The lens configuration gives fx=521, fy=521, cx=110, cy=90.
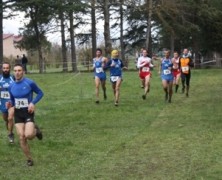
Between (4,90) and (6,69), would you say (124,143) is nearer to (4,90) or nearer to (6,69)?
(4,90)

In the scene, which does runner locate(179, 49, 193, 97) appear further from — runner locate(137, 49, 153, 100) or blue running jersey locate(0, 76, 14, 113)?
blue running jersey locate(0, 76, 14, 113)

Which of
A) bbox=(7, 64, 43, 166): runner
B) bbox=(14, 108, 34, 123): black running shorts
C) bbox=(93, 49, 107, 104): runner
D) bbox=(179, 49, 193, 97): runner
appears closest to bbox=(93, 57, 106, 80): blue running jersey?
bbox=(93, 49, 107, 104): runner

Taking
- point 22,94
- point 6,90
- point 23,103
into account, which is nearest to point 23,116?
point 23,103

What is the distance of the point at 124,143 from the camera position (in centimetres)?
1124

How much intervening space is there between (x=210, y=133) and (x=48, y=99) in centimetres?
1116

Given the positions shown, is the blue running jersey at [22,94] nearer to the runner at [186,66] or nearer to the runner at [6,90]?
the runner at [6,90]

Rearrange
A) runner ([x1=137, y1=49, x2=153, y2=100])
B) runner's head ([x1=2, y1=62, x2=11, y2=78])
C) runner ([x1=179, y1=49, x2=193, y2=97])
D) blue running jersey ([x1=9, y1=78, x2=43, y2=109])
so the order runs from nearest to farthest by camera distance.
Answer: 1. blue running jersey ([x1=9, y1=78, x2=43, y2=109])
2. runner's head ([x1=2, y1=62, x2=11, y2=78])
3. runner ([x1=137, y1=49, x2=153, y2=100])
4. runner ([x1=179, y1=49, x2=193, y2=97])

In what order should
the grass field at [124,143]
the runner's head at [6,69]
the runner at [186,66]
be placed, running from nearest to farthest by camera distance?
the grass field at [124,143] < the runner's head at [6,69] < the runner at [186,66]

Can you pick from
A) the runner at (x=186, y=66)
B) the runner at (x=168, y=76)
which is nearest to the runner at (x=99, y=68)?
the runner at (x=168, y=76)

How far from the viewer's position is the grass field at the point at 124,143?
8.68 m

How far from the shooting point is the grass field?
8680 millimetres

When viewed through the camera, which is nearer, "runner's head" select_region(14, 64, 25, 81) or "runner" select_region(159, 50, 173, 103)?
"runner's head" select_region(14, 64, 25, 81)

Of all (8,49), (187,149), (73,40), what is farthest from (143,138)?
(8,49)

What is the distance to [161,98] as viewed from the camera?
2098cm
